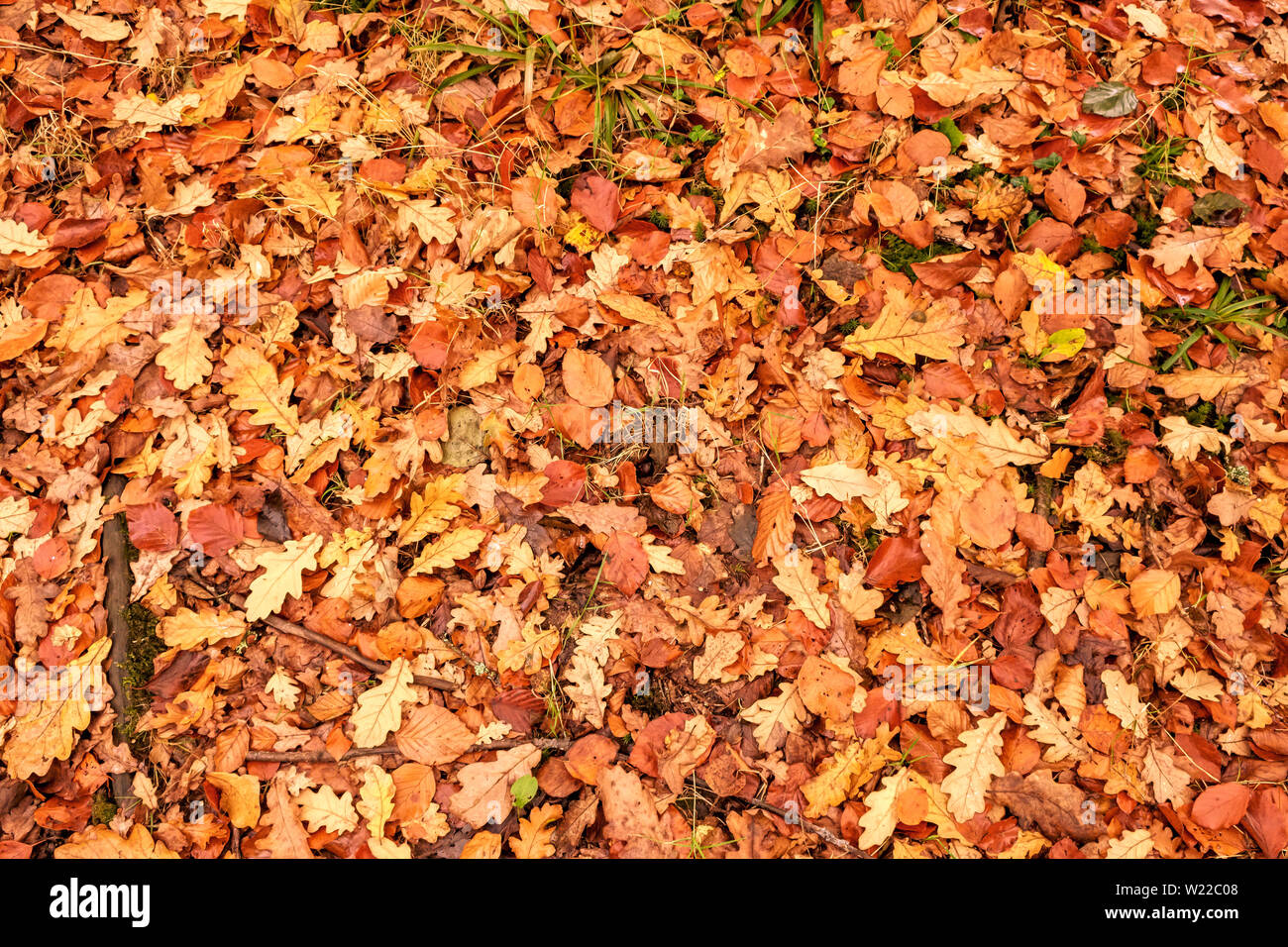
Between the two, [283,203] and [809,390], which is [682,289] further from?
[283,203]

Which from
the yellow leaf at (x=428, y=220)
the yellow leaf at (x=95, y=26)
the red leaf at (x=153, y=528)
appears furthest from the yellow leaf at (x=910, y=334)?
the yellow leaf at (x=95, y=26)

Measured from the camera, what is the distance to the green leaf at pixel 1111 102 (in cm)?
289

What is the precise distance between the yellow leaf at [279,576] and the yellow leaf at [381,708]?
44 centimetres

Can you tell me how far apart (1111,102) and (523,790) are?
11.2 feet

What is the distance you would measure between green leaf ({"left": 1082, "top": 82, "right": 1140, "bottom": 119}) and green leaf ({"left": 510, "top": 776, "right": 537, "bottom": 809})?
329 centimetres

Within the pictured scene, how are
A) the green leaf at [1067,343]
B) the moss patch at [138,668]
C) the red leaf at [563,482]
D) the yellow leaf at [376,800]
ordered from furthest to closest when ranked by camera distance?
the green leaf at [1067,343], the red leaf at [563,482], the moss patch at [138,668], the yellow leaf at [376,800]

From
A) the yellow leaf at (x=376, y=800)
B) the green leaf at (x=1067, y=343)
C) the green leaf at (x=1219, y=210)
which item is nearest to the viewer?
the yellow leaf at (x=376, y=800)

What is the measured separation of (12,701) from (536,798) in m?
1.78

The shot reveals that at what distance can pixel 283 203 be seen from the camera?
281 centimetres

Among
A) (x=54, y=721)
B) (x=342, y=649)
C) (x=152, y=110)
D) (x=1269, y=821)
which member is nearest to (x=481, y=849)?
(x=342, y=649)

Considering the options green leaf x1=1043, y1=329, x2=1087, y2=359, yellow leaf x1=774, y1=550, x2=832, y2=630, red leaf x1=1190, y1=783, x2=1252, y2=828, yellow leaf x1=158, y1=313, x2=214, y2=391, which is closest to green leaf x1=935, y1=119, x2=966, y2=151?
green leaf x1=1043, y1=329, x2=1087, y2=359

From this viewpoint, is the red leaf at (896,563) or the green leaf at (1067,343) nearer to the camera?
the red leaf at (896,563)

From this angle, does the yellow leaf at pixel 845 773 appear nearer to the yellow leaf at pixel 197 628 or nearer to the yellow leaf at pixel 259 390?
the yellow leaf at pixel 197 628

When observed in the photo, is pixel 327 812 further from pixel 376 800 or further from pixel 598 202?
pixel 598 202
